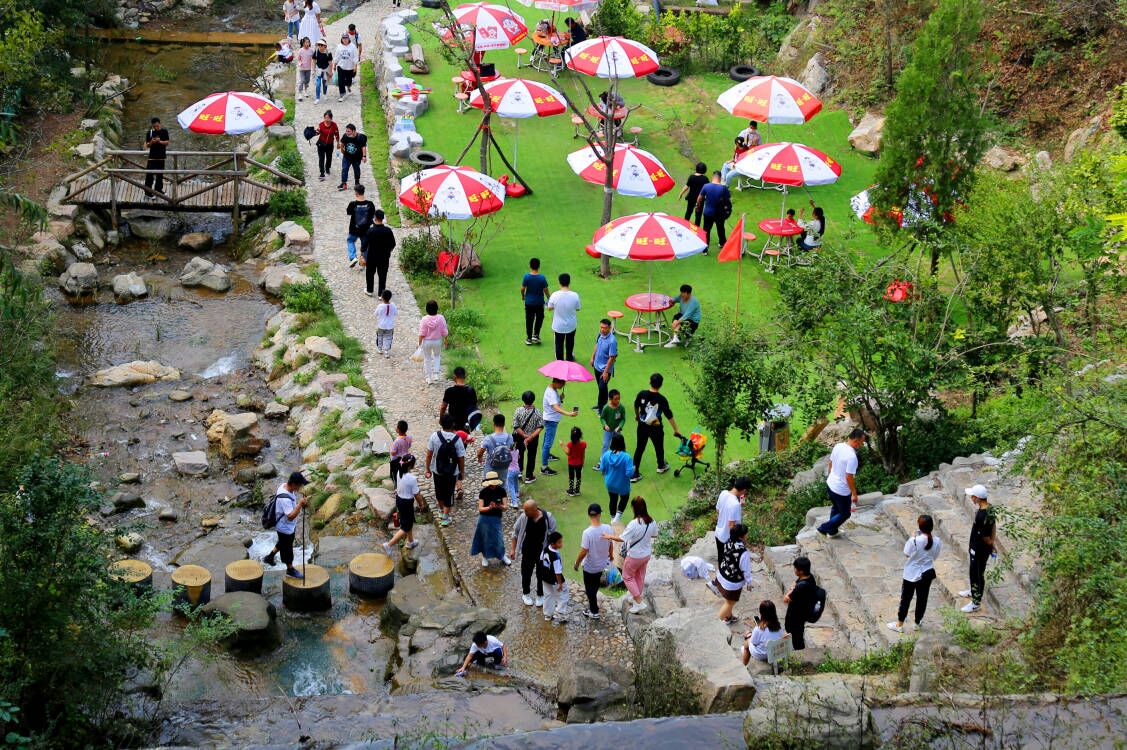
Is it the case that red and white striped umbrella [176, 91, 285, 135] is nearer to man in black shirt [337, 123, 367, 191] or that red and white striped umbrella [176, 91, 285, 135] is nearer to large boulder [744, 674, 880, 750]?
man in black shirt [337, 123, 367, 191]

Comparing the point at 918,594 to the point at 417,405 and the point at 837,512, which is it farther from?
the point at 417,405

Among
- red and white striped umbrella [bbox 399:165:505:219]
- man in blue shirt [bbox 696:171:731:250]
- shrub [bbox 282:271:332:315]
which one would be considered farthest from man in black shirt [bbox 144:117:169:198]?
man in blue shirt [bbox 696:171:731:250]

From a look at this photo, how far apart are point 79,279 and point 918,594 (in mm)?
14613

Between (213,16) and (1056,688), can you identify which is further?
(213,16)

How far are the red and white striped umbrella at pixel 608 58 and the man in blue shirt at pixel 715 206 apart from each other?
11.0ft

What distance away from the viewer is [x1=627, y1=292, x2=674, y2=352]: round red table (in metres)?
18.4

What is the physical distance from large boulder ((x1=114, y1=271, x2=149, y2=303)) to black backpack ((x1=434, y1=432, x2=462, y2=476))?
8756mm

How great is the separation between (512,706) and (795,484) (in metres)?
5.24

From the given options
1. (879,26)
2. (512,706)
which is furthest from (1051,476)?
(879,26)

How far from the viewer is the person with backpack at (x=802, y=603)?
1176 cm

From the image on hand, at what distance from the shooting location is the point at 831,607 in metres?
13.0

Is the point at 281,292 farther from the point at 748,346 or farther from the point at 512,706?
the point at 512,706

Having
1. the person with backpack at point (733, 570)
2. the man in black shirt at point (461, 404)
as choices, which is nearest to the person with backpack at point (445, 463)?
the man in black shirt at point (461, 404)

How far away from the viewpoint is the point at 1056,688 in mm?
10008
